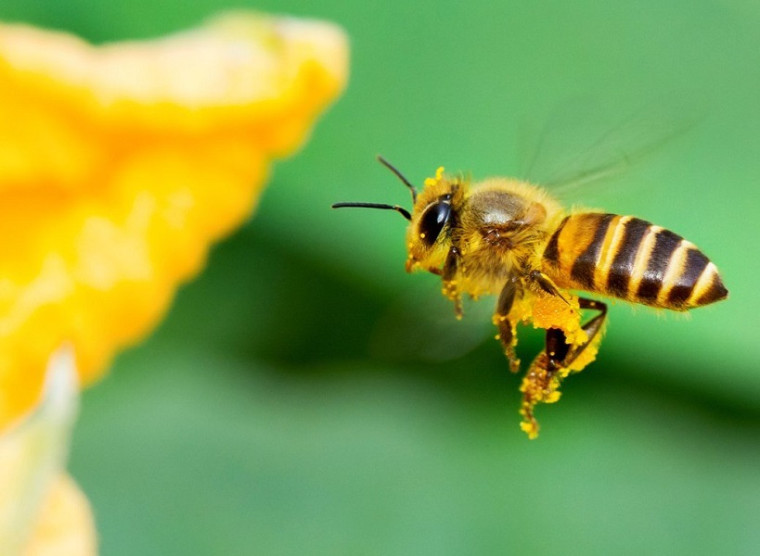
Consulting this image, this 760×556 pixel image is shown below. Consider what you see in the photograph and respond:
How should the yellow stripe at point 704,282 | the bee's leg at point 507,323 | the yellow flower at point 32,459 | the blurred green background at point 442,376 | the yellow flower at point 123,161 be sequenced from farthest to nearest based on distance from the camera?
1. the blurred green background at point 442,376
2. the yellow flower at point 123,161
3. the bee's leg at point 507,323
4. the yellow stripe at point 704,282
5. the yellow flower at point 32,459

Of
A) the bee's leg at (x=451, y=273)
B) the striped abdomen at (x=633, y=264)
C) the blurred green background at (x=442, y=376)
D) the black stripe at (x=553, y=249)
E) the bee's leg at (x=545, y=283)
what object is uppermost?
the striped abdomen at (x=633, y=264)

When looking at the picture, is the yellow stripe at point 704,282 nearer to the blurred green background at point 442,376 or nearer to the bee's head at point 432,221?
the bee's head at point 432,221

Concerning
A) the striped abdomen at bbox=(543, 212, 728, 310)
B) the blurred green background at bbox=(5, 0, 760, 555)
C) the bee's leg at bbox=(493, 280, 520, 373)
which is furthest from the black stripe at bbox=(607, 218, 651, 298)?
the blurred green background at bbox=(5, 0, 760, 555)

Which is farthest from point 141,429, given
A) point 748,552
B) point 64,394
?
point 748,552

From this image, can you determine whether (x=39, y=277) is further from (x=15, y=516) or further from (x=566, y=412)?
(x=566, y=412)

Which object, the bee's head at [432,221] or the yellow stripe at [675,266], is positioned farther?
the bee's head at [432,221]

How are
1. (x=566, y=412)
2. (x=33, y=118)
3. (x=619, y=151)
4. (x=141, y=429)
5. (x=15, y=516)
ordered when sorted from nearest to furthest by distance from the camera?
(x=15, y=516) → (x=619, y=151) → (x=33, y=118) → (x=141, y=429) → (x=566, y=412)

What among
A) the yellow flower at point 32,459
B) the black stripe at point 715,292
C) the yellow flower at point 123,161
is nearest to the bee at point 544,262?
the black stripe at point 715,292
